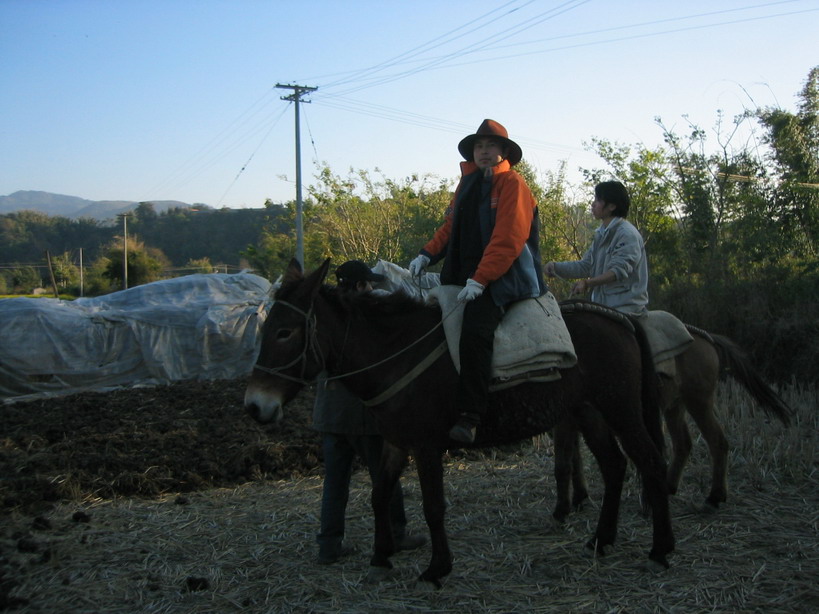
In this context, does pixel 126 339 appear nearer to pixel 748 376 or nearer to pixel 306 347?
pixel 306 347

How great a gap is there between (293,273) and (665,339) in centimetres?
272

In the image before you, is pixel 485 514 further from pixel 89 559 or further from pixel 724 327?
pixel 724 327

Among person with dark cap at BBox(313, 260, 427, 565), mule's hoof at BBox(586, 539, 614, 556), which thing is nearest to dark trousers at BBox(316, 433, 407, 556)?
person with dark cap at BBox(313, 260, 427, 565)

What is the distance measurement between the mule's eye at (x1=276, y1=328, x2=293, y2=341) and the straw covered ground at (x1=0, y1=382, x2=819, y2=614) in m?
1.41

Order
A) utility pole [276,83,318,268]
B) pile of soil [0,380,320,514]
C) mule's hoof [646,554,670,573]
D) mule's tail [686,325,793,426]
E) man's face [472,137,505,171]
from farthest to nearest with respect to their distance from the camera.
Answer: utility pole [276,83,318,268] < pile of soil [0,380,320,514] < mule's tail [686,325,793,426] < man's face [472,137,505,171] < mule's hoof [646,554,670,573]

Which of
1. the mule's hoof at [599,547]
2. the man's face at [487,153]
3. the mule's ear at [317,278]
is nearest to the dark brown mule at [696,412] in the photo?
the mule's hoof at [599,547]

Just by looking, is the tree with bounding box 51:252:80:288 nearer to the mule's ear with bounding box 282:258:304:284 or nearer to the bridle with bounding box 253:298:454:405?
the mule's ear with bounding box 282:258:304:284

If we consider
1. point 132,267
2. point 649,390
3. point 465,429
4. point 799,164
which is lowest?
point 465,429

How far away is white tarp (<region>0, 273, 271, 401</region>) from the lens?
12.0m

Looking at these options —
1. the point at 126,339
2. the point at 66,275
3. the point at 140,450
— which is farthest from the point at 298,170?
the point at 66,275

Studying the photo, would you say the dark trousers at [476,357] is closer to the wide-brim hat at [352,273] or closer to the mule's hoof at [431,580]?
the wide-brim hat at [352,273]

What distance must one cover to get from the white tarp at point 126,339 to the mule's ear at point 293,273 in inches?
367

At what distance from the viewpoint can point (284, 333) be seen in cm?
375

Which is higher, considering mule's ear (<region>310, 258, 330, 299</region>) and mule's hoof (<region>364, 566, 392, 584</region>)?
mule's ear (<region>310, 258, 330, 299</region>)
